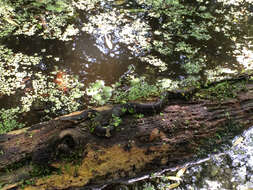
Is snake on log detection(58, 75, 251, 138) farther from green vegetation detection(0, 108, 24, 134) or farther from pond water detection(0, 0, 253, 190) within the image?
green vegetation detection(0, 108, 24, 134)

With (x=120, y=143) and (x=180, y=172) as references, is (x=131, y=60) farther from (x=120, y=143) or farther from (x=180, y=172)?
(x=180, y=172)

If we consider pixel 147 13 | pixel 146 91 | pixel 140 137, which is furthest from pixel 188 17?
pixel 140 137

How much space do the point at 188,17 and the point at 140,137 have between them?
11.0 ft

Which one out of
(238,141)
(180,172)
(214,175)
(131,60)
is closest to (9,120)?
(131,60)

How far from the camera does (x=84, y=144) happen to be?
1.99 meters

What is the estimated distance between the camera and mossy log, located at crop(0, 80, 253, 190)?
1.93m

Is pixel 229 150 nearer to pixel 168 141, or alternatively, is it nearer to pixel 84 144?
pixel 168 141

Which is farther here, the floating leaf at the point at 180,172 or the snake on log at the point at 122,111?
the floating leaf at the point at 180,172

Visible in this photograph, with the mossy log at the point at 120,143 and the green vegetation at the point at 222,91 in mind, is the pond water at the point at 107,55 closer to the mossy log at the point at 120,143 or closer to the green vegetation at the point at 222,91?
the green vegetation at the point at 222,91

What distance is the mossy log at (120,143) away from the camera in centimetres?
193

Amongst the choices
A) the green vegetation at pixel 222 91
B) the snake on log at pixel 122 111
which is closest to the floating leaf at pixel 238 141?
the green vegetation at pixel 222 91

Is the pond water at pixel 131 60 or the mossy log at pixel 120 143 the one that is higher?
the pond water at pixel 131 60

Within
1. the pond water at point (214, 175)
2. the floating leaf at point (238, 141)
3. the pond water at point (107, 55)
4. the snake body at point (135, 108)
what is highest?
the pond water at point (107, 55)

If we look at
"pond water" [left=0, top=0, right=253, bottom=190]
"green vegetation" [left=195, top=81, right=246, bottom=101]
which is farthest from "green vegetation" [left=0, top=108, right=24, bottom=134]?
"green vegetation" [left=195, top=81, right=246, bottom=101]
